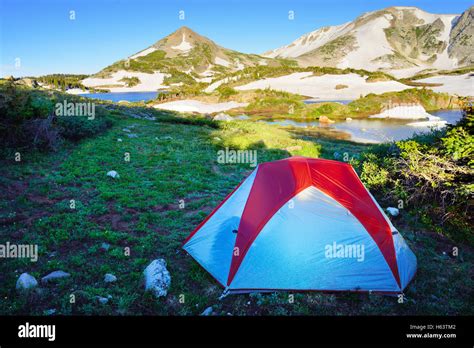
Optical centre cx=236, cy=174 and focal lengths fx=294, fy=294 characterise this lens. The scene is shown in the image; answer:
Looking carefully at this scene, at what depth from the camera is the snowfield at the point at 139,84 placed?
132 metres

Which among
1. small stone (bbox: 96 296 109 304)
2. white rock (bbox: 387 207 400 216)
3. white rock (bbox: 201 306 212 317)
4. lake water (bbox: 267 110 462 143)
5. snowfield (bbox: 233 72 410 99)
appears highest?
snowfield (bbox: 233 72 410 99)

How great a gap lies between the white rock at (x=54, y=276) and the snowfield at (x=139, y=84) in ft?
428

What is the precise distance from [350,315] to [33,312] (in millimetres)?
5324

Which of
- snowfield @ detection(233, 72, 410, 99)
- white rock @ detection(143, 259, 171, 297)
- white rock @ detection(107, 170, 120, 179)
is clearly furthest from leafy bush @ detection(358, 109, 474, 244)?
snowfield @ detection(233, 72, 410, 99)

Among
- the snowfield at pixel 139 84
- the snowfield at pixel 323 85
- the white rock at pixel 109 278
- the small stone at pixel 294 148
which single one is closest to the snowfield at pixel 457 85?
the snowfield at pixel 323 85

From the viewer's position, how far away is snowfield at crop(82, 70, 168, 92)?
13250cm

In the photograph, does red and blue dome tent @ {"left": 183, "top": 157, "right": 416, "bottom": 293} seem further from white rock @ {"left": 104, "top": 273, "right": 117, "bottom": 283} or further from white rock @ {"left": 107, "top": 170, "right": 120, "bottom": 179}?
white rock @ {"left": 107, "top": 170, "right": 120, "bottom": 179}

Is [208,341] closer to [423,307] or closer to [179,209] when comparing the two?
[423,307]

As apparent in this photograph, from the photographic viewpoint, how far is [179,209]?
31.3ft

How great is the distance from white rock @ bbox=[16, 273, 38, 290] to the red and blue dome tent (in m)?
3.06

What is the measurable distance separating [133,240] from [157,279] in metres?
2.13

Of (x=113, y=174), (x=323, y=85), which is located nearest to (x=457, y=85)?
(x=323, y=85)

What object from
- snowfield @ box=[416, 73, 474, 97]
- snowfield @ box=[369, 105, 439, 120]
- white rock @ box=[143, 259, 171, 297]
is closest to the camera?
white rock @ box=[143, 259, 171, 297]

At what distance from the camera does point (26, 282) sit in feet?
17.5
